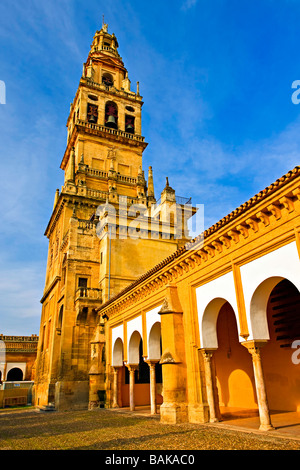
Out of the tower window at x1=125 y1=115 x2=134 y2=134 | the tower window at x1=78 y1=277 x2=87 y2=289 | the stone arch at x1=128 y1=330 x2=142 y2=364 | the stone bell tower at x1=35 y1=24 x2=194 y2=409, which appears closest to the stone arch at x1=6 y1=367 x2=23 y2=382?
the stone bell tower at x1=35 y1=24 x2=194 y2=409

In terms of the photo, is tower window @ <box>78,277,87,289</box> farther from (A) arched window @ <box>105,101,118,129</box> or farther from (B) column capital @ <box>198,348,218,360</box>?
(A) arched window @ <box>105,101,118,129</box>

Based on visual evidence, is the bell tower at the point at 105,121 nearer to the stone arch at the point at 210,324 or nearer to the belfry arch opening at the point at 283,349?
the stone arch at the point at 210,324

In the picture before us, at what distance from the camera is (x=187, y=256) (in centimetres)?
1291

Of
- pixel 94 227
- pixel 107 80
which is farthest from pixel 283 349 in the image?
pixel 107 80

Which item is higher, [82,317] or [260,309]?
[82,317]

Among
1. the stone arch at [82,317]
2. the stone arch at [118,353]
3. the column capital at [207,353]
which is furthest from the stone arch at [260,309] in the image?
the stone arch at [82,317]

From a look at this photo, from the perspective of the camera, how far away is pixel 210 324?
40.3 ft

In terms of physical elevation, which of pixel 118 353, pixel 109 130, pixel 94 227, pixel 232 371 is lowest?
pixel 232 371

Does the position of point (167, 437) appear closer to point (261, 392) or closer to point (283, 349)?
point (261, 392)

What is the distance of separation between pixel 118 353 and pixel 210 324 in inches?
383

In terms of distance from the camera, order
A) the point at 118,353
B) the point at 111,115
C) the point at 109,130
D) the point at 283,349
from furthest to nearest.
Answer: the point at 111,115 < the point at 109,130 < the point at 118,353 < the point at 283,349

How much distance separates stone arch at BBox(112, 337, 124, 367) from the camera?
65.7ft

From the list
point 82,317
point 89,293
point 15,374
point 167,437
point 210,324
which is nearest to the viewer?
point 167,437

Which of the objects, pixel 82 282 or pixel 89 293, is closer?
pixel 89 293
